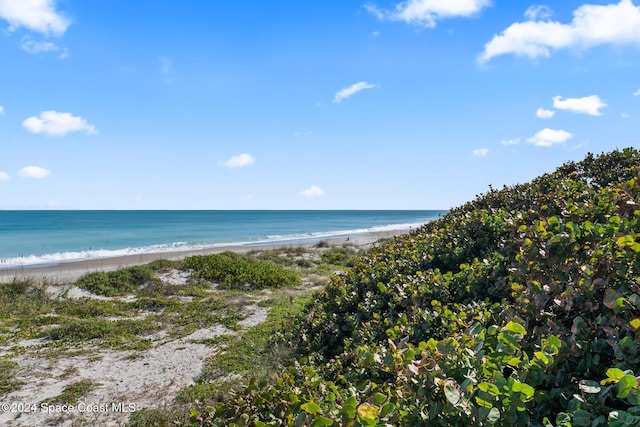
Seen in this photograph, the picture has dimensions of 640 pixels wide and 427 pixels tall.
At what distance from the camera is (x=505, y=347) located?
2.19 m

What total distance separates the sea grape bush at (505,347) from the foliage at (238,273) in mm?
11696

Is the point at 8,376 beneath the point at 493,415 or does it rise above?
beneath

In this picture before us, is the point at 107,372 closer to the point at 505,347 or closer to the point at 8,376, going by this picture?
the point at 8,376

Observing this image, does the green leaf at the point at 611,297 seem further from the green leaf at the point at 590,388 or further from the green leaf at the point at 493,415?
the green leaf at the point at 493,415

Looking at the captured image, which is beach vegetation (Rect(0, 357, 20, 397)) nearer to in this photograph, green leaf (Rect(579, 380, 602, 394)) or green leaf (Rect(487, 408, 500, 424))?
green leaf (Rect(487, 408, 500, 424))

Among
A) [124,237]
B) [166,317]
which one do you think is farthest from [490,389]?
[124,237]

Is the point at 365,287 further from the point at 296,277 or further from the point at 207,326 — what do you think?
the point at 296,277

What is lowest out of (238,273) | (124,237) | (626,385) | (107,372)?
(107,372)

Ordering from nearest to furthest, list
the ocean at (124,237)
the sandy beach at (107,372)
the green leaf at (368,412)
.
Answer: the green leaf at (368,412)
the sandy beach at (107,372)
the ocean at (124,237)

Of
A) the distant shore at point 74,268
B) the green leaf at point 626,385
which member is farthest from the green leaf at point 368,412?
the distant shore at point 74,268

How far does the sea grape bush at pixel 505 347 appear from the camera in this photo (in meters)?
2.00

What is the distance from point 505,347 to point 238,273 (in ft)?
53.1

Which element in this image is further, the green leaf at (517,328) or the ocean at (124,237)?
the ocean at (124,237)

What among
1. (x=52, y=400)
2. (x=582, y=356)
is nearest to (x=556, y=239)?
(x=582, y=356)
